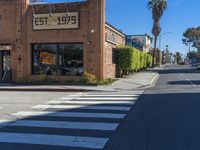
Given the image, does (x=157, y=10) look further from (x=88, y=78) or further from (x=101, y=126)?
(x=101, y=126)

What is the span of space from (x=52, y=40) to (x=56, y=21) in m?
1.25

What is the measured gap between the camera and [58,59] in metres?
25.4

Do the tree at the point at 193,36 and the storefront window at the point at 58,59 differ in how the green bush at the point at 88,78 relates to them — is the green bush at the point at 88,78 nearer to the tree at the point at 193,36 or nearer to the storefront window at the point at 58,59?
the storefront window at the point at 58,59

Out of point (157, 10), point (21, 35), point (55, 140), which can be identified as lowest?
point (55, 140)

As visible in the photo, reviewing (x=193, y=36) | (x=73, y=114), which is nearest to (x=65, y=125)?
(x=73, y=114)

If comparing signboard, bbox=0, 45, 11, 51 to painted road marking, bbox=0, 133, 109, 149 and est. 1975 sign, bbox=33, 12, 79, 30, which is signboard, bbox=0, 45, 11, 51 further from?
painted road marking, bbox=0, 133, 109, 149

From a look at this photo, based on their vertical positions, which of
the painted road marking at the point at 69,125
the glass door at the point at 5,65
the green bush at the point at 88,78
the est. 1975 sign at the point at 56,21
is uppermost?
the est. 1975 sign at the point at 56,21

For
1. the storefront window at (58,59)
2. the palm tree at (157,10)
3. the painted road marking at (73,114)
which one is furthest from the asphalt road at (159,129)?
the palm tree at (157,10)

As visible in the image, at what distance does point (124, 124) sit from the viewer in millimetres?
9984

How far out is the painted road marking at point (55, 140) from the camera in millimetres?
7809

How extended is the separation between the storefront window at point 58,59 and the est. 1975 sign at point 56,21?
49.1 inches

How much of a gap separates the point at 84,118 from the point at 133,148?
3717 mm

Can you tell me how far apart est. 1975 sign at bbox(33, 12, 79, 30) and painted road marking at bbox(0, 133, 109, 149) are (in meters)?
16.6

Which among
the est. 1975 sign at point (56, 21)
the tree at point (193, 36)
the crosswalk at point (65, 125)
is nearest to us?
the crosswalk at point (65, 125)
